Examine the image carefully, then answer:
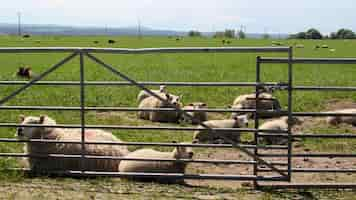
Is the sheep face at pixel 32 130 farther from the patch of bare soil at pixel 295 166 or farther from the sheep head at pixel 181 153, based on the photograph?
the patch of bare soil at pixel 295 166

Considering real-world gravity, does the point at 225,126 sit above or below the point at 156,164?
above

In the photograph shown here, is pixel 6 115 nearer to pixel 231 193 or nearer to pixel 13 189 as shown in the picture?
pixel 13 189

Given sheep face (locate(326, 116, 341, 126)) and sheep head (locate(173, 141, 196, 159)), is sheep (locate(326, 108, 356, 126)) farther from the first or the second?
sheep head (locate(173, 141, 196, 159))

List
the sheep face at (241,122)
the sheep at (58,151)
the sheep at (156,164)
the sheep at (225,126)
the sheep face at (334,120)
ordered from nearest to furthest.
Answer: the sheep at (156,164)
the sheep at (58,151)
the sheep at (225,126)
the sheep face at (241,122)
the sheep face at (334,120)

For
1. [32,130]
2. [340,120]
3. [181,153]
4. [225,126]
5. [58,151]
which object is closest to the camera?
[181,153]

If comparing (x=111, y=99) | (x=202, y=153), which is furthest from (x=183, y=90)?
(x=202, y=153)

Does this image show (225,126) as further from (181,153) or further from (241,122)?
(181,153)

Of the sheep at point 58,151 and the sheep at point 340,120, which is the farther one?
the sheep at point 340,120

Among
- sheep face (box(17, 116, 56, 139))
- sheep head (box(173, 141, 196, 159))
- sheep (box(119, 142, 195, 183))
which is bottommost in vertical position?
sheep (box(119, 142, 195, 183))

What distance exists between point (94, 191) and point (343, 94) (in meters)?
12.0

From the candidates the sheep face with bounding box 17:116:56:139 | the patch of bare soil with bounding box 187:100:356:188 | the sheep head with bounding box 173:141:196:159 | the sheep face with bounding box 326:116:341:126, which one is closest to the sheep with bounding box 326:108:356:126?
the sheep face with bounding box 326:116:341:126

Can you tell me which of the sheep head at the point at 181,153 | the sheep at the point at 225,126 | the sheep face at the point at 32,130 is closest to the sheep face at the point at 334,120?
the sheep at the point at 225,126

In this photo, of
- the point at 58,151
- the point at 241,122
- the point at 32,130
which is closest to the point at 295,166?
the point at 241,122

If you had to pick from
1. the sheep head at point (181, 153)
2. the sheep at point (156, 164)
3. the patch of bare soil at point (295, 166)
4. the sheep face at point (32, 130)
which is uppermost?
the sheep face at point (32, 130)
